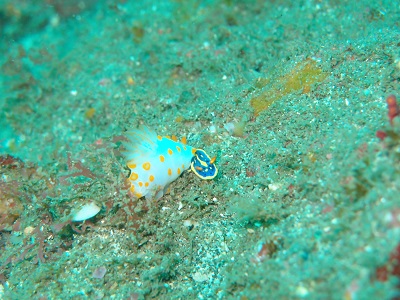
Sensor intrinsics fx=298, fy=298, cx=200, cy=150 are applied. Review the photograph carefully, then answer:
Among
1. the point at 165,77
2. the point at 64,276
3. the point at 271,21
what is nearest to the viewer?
the point at 64,276

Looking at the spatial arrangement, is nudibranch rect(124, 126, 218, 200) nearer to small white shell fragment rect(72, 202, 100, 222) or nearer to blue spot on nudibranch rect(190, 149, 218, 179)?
blue spot on nudibranch rect(190, 149, 218, 179)

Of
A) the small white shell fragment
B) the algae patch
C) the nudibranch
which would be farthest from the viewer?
the algae patch

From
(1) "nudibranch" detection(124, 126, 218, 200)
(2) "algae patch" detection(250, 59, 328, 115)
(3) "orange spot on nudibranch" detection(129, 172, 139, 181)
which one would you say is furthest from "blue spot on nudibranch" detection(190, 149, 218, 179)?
(2) "algae patch" detection(250, 59, 328, 115)

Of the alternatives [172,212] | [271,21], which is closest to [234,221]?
[172,212]

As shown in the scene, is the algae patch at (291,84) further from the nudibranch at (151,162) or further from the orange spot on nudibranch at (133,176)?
the orange spot on nudibranch at (133,176)

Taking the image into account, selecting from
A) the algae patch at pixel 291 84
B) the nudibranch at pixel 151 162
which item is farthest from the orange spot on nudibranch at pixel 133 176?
the algae patch at pixel 291 84

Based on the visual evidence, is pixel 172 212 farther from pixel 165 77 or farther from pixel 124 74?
pixel 124 74
